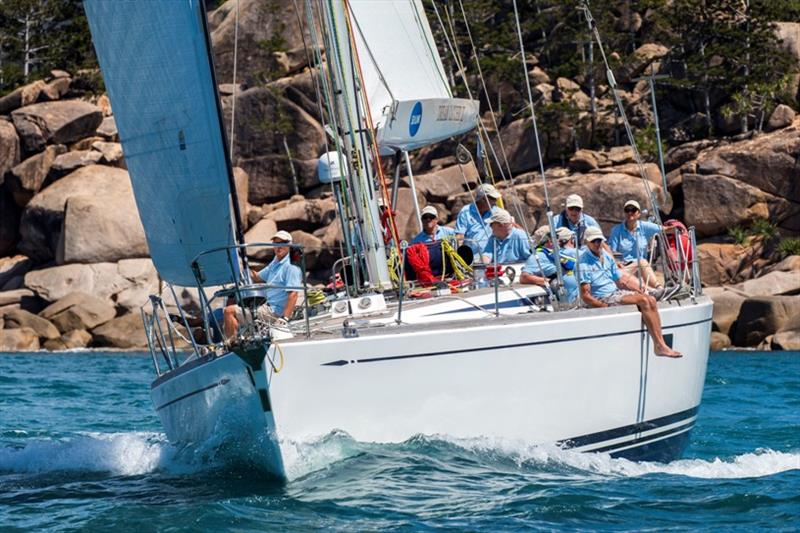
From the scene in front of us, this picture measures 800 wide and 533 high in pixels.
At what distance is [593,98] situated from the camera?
40.1 meters

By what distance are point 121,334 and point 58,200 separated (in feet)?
25.0

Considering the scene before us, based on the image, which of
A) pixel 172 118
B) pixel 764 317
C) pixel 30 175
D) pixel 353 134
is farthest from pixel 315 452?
pixel 30 175

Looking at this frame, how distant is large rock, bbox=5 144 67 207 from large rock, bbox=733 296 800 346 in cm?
2280

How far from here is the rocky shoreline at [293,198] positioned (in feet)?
102

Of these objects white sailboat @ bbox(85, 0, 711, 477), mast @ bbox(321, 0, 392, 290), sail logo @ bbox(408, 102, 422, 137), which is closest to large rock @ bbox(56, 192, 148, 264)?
sail logo @ bbox(408, 102, 422, 137)

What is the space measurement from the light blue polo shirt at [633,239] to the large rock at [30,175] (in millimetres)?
30223

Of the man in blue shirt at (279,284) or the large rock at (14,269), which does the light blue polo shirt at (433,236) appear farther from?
the large rock at (14,269)

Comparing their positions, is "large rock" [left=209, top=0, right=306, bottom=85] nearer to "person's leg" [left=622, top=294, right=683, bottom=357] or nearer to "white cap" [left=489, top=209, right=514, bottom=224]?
"white cap" [left=489, top=209, right=514, bottom=224]

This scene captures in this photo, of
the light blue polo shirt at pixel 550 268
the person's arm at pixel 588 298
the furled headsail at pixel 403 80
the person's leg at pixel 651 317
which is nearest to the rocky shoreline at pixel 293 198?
the furled headsail at pixel 403 80

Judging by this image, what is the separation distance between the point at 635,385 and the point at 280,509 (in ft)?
11.4

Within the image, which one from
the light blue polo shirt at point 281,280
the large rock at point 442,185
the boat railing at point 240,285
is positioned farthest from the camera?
the large rock at point 442,185

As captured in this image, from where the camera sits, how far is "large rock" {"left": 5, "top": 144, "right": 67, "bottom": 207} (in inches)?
1506

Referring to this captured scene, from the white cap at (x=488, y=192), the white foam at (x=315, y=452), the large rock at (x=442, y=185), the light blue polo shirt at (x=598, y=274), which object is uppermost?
the large rock at (x=442, y=185)

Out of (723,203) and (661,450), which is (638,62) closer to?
(723,203)
